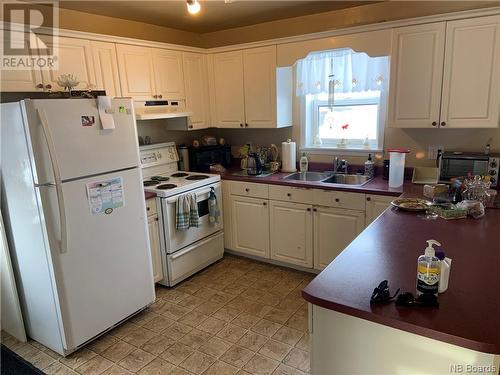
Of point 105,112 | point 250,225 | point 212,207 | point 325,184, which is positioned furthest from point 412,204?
point 105,112

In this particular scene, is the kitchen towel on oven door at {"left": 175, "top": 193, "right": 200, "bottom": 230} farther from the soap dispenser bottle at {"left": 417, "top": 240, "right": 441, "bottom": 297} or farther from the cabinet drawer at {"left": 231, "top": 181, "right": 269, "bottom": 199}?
the soap dispenser bottle at {"left": 417, "top": 240, "right": 441, "bottom": 297}

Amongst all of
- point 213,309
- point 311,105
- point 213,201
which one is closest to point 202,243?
point 213,201

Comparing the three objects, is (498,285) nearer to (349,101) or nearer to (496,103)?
(496,103)

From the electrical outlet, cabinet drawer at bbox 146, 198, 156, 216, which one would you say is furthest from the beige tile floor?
the electrical outlet

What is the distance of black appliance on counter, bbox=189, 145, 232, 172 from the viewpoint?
3.73 meters

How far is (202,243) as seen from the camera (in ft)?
11.0

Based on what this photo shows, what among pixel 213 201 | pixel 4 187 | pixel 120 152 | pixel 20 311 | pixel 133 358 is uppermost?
pixel 120 152

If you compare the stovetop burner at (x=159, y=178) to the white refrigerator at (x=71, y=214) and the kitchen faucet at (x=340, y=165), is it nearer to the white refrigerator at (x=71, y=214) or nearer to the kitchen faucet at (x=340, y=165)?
the white refrigerator at (x=71, y=214)

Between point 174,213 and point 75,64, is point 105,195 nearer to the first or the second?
point 174,213

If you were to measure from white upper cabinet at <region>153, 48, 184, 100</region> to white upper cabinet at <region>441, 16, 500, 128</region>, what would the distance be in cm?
232

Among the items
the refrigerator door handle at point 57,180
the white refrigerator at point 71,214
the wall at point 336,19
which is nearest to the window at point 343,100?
the wall at point 336,19

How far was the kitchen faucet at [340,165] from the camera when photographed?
11.2 feet

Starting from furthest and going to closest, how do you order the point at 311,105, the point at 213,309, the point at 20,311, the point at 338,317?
the point at 311,105, the point at 213,309, the point at 20,311, the point at 338,317

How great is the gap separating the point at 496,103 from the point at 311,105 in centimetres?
164
